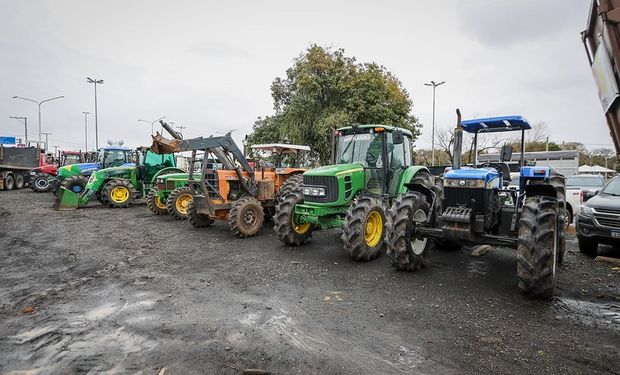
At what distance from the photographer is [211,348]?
3.50 m

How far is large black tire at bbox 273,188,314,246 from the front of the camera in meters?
7.54

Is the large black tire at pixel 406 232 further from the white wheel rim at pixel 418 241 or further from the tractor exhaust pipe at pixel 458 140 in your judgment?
the tractor exhaust pipe at pixel 458 140

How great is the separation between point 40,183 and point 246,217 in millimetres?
18989

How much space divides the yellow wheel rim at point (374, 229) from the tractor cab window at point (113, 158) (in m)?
14.0

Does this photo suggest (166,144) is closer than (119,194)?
Yes

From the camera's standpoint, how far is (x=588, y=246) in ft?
23.6

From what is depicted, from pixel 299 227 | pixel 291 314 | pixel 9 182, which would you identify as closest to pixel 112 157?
pixel 9 182

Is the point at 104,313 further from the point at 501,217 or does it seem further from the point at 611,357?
the point at 501,217

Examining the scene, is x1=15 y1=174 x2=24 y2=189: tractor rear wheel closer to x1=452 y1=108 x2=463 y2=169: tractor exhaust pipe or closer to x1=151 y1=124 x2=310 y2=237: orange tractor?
x1=151 y1=124 x2=310 y2=237: orange tractor

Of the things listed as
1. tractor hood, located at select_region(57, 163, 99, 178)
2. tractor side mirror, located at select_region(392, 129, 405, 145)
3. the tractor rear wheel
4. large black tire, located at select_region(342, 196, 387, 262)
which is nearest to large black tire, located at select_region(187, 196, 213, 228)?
large black tire, located at select_region(342, 196, 387, 262)

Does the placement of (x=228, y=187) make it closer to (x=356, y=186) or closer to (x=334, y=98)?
(x=356, y=186)

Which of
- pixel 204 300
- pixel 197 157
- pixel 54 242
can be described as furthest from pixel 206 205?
pixel 204 300

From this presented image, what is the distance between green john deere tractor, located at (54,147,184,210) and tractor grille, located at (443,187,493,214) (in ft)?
36.1

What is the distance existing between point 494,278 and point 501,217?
99 cm
